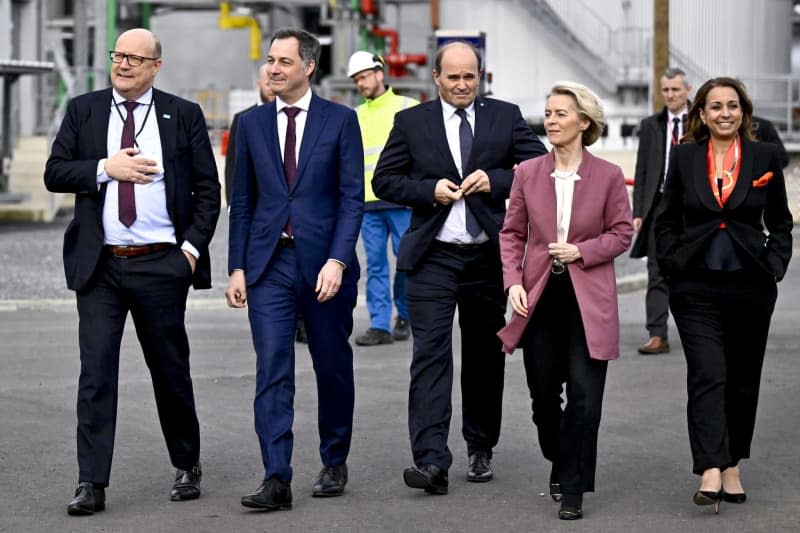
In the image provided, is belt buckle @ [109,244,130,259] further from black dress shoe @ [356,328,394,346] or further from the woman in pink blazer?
black dress shoe @ [356,328,394,346]

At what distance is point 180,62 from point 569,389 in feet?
128

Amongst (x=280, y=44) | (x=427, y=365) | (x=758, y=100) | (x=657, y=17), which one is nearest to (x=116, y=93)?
(x=280, y=44)

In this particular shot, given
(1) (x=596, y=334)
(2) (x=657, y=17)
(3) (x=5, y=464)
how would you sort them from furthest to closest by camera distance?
(2) (x=657, y=17) → (3) (x=5, y=464) → (1) (x=596, y=334)

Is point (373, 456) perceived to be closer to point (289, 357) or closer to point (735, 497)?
point (289, 357)

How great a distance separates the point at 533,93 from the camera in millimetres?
33344

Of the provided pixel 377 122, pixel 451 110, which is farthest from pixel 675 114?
pixel 451 110

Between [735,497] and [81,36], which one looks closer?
[735,497]

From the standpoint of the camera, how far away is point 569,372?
23.4 ft

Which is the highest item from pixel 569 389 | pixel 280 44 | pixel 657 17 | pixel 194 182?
pixel 657 17

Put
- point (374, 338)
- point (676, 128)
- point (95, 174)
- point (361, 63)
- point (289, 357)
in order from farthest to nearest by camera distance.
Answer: point (374, 338) → point (361, 63) → point (676, 128) → point (289, 357) → point (95, 174)

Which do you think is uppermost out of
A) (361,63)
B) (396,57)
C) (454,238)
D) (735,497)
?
(396,57)

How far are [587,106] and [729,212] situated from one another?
2.37ft

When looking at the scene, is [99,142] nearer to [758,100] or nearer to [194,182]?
[194,182]

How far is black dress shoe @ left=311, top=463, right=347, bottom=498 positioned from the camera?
740 cm
